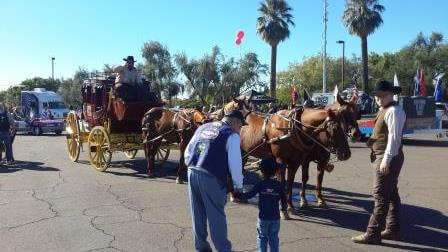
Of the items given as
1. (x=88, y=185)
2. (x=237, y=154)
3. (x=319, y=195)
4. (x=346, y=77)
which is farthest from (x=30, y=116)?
(x=346, y=77)

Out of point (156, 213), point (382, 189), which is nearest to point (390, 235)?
point (382, 189)

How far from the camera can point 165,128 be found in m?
12.5

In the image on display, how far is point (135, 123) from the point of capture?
13.9m

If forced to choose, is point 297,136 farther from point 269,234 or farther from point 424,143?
point 424,143

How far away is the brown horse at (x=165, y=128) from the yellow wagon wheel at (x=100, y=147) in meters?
1.16

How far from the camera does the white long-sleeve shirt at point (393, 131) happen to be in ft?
20.6

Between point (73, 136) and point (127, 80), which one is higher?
point (127, 80)

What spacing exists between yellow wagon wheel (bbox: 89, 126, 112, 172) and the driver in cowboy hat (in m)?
1.08

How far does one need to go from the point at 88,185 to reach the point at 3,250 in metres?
4.92

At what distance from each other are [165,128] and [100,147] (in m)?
2.13

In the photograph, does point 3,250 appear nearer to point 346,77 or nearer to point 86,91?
point 86,91

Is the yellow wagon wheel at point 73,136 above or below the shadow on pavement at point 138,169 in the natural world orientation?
above

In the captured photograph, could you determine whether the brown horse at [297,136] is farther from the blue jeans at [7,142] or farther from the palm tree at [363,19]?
the palm tree at [363,19]

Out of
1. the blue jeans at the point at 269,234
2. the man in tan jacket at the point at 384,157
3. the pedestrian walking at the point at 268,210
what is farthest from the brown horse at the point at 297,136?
the blue jeans at the point at 269,234
